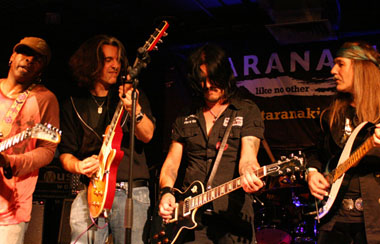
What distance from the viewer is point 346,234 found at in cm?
303

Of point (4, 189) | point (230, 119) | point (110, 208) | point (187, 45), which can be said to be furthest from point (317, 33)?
point (4, 189)

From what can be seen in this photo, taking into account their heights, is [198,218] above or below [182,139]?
below

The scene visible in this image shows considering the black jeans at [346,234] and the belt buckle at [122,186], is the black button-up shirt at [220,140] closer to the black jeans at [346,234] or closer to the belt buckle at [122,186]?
the belt buckle at [122,186]

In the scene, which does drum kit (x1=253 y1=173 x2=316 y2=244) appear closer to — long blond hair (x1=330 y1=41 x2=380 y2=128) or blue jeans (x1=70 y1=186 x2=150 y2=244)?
long blond hair (x1=330 y1=41 x2=380 y2=128)

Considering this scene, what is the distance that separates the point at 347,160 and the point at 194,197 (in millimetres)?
1147

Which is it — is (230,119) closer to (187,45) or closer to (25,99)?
(25,99)

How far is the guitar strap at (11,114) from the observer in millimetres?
3574

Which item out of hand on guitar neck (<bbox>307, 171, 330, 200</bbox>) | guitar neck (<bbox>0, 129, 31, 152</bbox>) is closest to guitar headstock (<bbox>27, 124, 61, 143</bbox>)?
guitar neck (<bbox>0, 129, 31, 152</bbox>)

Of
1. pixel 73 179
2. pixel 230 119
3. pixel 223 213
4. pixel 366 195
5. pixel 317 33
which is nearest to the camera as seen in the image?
pixel 366 195

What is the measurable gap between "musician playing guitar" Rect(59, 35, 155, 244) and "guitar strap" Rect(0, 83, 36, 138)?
0.37 meters

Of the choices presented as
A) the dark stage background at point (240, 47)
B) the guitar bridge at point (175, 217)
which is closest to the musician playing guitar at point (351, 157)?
the guitar bridge at point (175, 217)

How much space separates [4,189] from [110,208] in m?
0.86

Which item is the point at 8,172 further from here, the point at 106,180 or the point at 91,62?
the point at 91,62

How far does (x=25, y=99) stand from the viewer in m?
3.68
